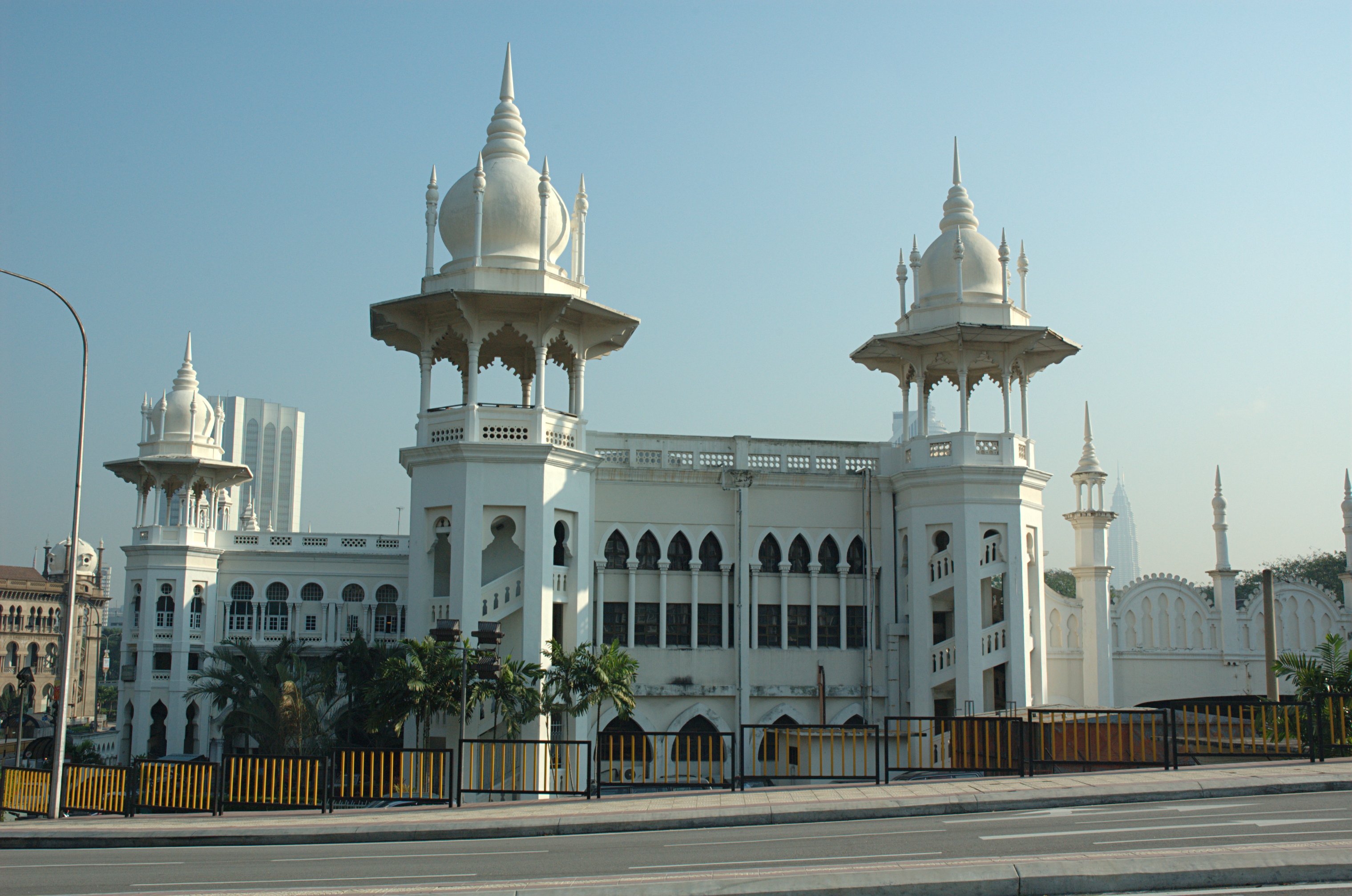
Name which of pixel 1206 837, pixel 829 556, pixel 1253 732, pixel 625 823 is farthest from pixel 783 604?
pixel 1206 837

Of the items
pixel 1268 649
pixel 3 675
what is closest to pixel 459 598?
pixel 1268 649

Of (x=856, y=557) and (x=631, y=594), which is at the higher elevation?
(x=856, y=557)

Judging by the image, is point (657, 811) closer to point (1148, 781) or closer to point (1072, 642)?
point (1148, 781)

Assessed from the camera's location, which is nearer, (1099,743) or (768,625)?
(1099,743)

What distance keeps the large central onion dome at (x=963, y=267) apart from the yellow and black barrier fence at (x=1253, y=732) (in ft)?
39.3

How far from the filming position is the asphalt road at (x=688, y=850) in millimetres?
13047

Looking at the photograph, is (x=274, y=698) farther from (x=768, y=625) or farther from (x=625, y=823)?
(x=625, y=823)

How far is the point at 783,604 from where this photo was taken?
3039cm

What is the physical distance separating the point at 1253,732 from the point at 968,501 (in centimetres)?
939

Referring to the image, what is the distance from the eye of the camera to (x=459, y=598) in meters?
26.0

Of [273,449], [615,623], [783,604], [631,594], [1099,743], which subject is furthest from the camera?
[273,449]

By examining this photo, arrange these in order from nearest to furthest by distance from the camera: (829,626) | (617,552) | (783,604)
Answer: (617,552)
(783,604)
(829,626)

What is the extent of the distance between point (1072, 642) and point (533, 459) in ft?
57.1

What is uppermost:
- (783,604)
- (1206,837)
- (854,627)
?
(783,604)
